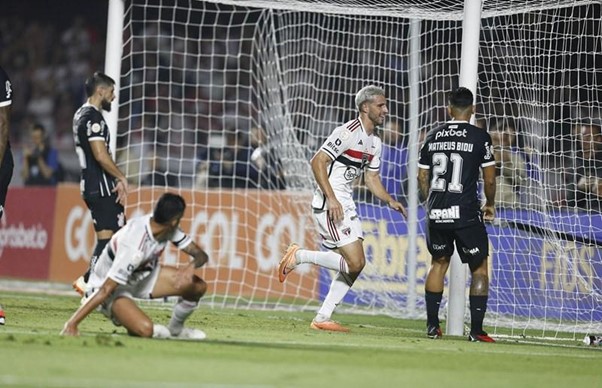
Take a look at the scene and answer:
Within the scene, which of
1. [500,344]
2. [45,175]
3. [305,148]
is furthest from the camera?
[45,175]

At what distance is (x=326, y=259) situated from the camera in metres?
11.0

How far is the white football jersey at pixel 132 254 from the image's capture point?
7934mm

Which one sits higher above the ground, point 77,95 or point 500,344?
point 77,95

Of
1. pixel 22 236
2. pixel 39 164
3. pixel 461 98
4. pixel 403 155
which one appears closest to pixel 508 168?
pixel 403 155

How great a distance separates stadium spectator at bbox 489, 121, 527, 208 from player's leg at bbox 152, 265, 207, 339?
5.54 metres

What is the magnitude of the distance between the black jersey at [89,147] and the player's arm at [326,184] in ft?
5.97

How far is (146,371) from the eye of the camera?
6.32 meters

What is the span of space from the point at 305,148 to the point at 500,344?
599 centimetres

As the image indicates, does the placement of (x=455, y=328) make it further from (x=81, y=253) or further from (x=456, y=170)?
(x=81, y=253)

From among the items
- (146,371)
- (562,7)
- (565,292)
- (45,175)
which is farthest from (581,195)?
(45,175)

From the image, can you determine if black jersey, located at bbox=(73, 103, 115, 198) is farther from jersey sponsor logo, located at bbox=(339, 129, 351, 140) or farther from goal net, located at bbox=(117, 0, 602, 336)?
goal net, located at bbox=(117, 0, 602, 336)

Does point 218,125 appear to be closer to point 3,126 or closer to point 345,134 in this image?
point 345,134

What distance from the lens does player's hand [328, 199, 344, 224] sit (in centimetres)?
1051

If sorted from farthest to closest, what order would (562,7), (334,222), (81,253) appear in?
(81,253) → (562,7) → (334,222)
